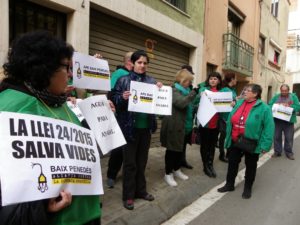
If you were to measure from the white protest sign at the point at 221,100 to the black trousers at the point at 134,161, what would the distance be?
179 centimetres

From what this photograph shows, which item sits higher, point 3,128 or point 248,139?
point 3,128

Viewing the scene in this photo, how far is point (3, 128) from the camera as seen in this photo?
137cm

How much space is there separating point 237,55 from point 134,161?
1024 cm

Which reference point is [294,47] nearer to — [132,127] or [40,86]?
[132,127]

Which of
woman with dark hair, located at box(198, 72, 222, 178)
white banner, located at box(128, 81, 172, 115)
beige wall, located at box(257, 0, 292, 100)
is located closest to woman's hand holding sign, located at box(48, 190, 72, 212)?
white banner, located at box(128, 81, 172, 115)

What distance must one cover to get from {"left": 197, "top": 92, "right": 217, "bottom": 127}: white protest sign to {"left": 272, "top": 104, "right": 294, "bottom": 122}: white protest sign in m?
3.37

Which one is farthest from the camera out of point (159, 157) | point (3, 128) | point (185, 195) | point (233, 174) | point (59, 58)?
point (159, 157)

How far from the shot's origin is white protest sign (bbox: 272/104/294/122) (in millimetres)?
7922

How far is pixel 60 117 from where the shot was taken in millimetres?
1711

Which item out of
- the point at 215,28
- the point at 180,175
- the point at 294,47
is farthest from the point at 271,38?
the point at 180,175

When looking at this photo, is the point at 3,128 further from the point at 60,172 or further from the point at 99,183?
the point at 99,183

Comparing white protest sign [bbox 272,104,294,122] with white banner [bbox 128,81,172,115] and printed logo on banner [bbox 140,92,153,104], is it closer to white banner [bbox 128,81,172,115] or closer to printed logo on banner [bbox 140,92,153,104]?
white banner [bbox 128,81,172,115]

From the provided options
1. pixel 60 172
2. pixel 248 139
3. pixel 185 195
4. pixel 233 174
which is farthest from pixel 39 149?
pixel 233 174

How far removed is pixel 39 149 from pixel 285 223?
12.2 feet
